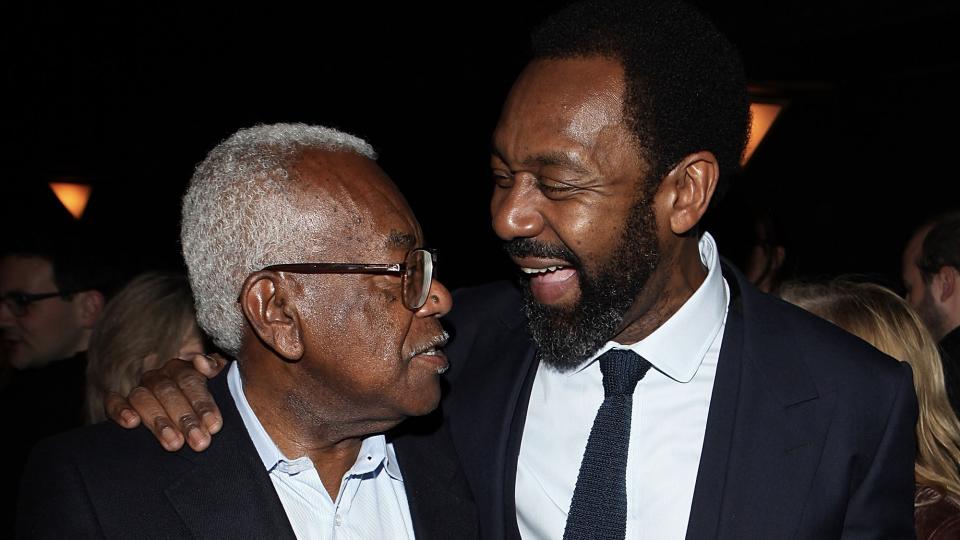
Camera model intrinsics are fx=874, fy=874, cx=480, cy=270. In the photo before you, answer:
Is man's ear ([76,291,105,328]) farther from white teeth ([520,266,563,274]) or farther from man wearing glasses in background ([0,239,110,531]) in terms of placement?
white teeth ([520,266,563,274])

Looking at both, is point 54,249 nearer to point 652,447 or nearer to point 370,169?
point 370,169

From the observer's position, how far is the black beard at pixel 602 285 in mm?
2219

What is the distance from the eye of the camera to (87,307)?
4.07 metres

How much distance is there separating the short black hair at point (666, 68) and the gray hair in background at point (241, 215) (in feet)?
2.48

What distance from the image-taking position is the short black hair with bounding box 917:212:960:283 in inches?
152

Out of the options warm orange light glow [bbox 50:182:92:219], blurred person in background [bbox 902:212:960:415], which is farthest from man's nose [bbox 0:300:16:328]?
warm orange light glow [bbox 50:182:92:219]

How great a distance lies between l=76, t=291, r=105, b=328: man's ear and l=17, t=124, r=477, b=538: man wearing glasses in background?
236 cm

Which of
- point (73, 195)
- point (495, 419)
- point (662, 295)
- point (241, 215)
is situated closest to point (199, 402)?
point (241, 215)

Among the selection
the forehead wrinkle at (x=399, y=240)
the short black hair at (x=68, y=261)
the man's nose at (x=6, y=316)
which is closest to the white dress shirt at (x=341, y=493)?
the forehead wrinkle at (x=399, y=240)

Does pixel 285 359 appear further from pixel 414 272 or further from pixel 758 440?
pixel 758 440

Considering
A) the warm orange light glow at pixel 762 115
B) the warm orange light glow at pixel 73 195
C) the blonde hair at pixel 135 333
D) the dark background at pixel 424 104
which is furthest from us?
the warm orange light glow at pixel 73 195

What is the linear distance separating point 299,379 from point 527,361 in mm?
754

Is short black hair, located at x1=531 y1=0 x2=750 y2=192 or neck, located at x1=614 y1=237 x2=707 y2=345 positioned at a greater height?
short black hair, located at x1=531 y1=0 x2=750 y2=192

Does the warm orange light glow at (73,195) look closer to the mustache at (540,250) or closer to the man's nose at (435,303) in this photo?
the mustache at (540,250)
